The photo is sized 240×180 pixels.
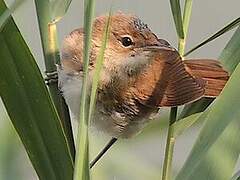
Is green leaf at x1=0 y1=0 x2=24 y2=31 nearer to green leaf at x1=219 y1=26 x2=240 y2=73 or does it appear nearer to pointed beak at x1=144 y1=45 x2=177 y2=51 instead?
green leaf at x1=219 y1=26 x2=240 y2=73

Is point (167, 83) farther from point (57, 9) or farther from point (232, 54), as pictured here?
point (57, 9)

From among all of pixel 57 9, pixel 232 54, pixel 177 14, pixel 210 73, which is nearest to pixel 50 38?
pixel 57 9

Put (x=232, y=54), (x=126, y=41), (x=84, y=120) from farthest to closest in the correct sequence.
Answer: (x=126, y=41) < (x=232, y=54) < (x=84, y=120)

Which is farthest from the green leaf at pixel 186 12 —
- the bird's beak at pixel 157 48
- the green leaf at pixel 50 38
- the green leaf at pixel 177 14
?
the bird's beak at pixel 157 48

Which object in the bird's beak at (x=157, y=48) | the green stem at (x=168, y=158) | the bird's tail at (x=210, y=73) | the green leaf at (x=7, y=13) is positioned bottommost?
the green stem at (x=168, y=158)

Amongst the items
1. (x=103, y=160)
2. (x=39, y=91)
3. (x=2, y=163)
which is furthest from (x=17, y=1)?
(x=103, y=160)

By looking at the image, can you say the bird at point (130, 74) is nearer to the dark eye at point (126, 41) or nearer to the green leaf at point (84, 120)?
the dark eye at point (126, 41)

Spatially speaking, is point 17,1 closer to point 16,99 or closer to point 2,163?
point 16,99
